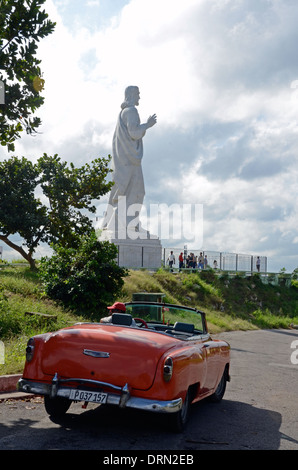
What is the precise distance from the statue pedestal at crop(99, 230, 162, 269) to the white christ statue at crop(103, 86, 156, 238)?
1528 mm

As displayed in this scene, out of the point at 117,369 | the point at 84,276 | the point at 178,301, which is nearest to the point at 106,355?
the point at 117,369

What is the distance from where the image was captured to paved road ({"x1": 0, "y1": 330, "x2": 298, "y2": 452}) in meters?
4.76

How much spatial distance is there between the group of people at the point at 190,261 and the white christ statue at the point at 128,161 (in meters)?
5.15

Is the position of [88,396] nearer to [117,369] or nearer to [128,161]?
[117,369]

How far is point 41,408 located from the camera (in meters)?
6.32

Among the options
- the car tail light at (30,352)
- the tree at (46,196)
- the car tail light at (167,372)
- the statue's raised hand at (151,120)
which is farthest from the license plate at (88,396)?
the statue's raised hand at (151,120)

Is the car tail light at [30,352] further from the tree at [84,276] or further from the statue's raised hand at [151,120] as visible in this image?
the statue's raised hand at [151,120]

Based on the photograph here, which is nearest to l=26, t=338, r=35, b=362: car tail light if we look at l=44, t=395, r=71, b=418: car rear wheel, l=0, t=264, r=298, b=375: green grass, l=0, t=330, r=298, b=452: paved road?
l=44, t=395, r=71, b=418: car rear wheel

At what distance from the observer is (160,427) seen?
542cm

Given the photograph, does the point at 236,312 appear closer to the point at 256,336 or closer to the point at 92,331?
the point at 256,336

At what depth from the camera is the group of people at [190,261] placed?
1348 inches

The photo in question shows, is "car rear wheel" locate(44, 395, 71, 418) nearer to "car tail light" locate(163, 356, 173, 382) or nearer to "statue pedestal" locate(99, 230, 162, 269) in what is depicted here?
"car tail light" locate(163, 356, 173, 382)
